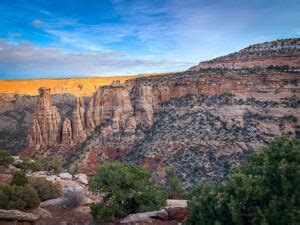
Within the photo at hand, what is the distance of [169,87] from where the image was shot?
6688 cm

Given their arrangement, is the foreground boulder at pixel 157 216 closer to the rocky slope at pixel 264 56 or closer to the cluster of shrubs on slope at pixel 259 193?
the cluster of shrubs on slope at pixel 259 193

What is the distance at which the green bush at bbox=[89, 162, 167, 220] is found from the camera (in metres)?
22.7

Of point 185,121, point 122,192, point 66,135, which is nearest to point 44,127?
point 66,135

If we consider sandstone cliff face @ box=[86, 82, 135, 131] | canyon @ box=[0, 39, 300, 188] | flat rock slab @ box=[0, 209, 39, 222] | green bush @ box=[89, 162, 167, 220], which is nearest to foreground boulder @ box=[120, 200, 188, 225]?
green bush @ box=[89, 162, 167, 220]

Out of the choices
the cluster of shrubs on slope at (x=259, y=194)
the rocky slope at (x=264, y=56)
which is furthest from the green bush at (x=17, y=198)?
the rocky slope at (x=264, y=56)

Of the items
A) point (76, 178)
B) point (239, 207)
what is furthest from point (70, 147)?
point (239, 207)

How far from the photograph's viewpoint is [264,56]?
2603 inches

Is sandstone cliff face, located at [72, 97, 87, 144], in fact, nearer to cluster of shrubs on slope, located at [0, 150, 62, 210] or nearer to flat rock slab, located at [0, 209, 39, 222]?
cluster of shrubs on slope, located at [0, 150, 62, 210]

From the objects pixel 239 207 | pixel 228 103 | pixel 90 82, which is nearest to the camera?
pixel 239 207

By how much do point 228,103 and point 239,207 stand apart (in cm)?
4556

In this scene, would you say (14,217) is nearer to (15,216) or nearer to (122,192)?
(15,216)

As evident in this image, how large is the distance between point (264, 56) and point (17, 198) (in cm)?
5042

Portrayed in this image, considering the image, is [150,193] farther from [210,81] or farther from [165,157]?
[210,81]

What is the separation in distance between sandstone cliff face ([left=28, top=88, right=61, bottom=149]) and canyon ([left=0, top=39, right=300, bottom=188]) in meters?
0.15
